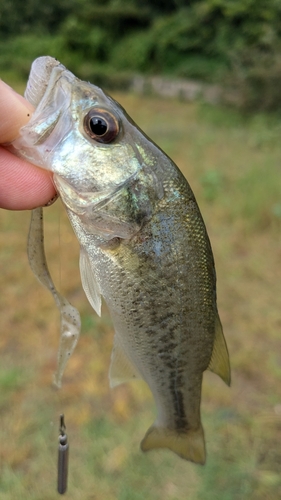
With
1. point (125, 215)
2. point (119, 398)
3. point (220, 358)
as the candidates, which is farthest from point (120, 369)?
point (119, 398)

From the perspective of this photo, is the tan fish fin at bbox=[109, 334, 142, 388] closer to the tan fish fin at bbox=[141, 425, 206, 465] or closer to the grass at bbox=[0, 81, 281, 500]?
the tan fish fin at bbox=[141, 425, 206, 465]

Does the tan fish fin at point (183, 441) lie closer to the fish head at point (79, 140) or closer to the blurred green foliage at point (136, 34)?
the fish head at point (79, 140)

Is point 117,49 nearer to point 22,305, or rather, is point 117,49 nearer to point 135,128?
point 22,305

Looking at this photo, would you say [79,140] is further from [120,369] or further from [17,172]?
[120,369]

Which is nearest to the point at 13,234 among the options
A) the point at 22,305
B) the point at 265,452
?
the point at 22,305

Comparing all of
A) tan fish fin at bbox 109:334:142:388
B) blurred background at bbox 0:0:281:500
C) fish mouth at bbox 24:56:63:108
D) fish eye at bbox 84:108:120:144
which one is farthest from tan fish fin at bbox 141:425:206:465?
fish mouth at bbox 24:56:63:108

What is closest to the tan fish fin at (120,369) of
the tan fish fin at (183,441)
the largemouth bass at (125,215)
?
the largemouth bass at (125,215)
